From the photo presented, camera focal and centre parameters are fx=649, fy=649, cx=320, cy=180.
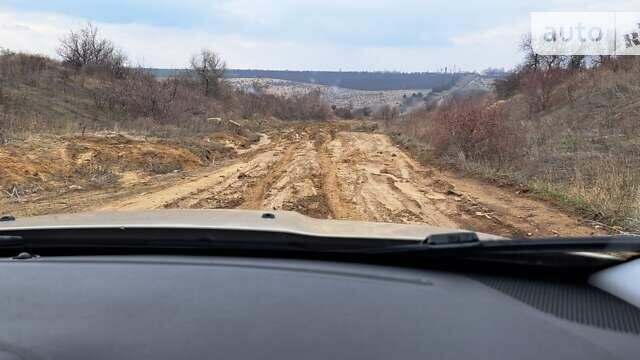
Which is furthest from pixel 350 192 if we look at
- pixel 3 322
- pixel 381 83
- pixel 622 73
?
pixel 381 83

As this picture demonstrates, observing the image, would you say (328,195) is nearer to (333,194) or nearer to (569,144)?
(333,194)

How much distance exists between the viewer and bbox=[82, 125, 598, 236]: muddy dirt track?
1020cm

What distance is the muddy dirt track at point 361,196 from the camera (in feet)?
33.5

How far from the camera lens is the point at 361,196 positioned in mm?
12492

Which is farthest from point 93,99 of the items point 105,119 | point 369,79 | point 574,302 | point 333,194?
point 369,79

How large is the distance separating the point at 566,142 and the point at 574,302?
68.6ft

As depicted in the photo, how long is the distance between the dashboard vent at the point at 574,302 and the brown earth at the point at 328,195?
7.44m

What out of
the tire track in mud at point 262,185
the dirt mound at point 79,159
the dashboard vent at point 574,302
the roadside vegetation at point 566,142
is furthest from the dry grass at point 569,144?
the dirt mound at point 79,159

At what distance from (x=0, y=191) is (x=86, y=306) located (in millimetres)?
12817

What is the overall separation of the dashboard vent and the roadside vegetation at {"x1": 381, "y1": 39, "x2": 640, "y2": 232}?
749 centimetres

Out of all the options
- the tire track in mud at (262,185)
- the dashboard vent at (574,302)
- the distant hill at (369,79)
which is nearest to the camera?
the dashboard vent at (574,302)

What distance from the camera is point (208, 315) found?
1803 millimetres

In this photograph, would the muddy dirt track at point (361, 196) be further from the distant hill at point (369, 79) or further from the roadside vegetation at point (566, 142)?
the distant hill at point (369, 79)

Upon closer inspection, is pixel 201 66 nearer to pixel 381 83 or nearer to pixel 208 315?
pixel 208 315
